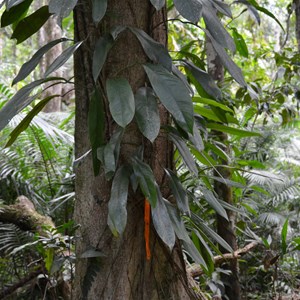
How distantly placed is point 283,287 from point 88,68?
2.70 meters

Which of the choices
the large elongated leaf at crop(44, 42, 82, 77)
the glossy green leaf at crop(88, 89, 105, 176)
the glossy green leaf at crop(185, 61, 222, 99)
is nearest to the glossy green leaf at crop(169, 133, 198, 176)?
the glossy green leaf at crop(185, 61, 222, 99)

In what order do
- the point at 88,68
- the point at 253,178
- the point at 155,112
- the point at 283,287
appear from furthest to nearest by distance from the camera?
the point at 253,178 < the point at 283,287 < the point at 88,68 < the point at 155,112

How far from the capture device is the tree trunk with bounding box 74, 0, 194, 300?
155 centimetres

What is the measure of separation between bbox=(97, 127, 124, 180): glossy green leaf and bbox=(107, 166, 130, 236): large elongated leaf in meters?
0.09

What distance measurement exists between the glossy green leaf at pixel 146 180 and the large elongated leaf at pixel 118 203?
0.05m

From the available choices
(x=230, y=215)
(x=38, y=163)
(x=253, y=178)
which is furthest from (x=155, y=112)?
(x=253, y=178)

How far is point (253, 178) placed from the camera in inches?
163

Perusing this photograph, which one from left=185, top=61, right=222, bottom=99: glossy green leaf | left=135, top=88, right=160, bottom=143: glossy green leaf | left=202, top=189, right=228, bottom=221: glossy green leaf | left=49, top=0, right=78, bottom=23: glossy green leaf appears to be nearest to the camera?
left=49, top=0, right=78, bottom=23: glossy green leaf

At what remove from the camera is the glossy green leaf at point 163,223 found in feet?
4.56

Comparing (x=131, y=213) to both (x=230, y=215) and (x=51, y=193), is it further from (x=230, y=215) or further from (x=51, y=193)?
(x=51, y=193)

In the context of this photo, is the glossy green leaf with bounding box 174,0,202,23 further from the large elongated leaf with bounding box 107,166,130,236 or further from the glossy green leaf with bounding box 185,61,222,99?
the large elongated leaf with bounding box 107,166,130,236

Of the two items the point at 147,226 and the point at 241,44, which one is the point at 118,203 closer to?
the point at 147,226

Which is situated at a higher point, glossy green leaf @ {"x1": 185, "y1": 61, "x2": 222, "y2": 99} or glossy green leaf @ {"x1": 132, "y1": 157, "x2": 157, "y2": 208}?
glossy green leaf @ {"x1": 185, "y1": 61, "x2": 222, "y2": 99}

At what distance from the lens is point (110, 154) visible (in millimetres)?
1343
